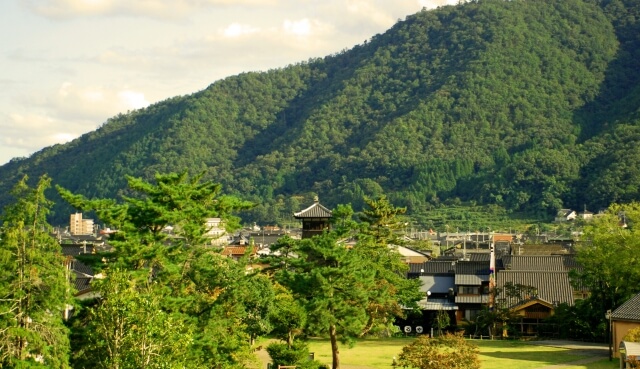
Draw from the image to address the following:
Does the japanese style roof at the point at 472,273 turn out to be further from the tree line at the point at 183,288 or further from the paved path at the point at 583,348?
the tree line at the point at 183,288

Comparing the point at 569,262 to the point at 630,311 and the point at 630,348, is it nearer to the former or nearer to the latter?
the point at 630,311

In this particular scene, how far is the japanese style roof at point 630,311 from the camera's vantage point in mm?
43312

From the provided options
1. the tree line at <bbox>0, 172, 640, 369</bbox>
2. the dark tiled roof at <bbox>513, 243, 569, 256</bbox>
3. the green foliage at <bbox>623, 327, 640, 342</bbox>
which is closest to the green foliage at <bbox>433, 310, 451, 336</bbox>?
the tree line at <bbox>0, 172, 640, 369</bbox>

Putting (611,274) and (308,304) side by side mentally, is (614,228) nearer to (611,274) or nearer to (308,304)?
(611,274)

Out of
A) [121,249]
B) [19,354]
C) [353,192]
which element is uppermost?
[353,192]

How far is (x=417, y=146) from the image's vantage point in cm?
19238

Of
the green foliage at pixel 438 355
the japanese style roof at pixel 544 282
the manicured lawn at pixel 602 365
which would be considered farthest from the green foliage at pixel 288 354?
the japanese style roof at pixel 544 282

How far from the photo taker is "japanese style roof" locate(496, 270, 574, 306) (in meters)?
58.5

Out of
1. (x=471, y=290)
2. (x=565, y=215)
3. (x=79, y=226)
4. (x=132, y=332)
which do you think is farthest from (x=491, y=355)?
(x=79, y=226)

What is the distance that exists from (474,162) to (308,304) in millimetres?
143714

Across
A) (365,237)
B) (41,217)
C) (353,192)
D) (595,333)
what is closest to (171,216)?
(41,217)

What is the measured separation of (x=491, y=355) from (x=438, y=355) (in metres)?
12.8

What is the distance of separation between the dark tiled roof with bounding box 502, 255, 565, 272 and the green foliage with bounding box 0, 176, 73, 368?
137 ft

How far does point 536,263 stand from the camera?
66062 millimetres
